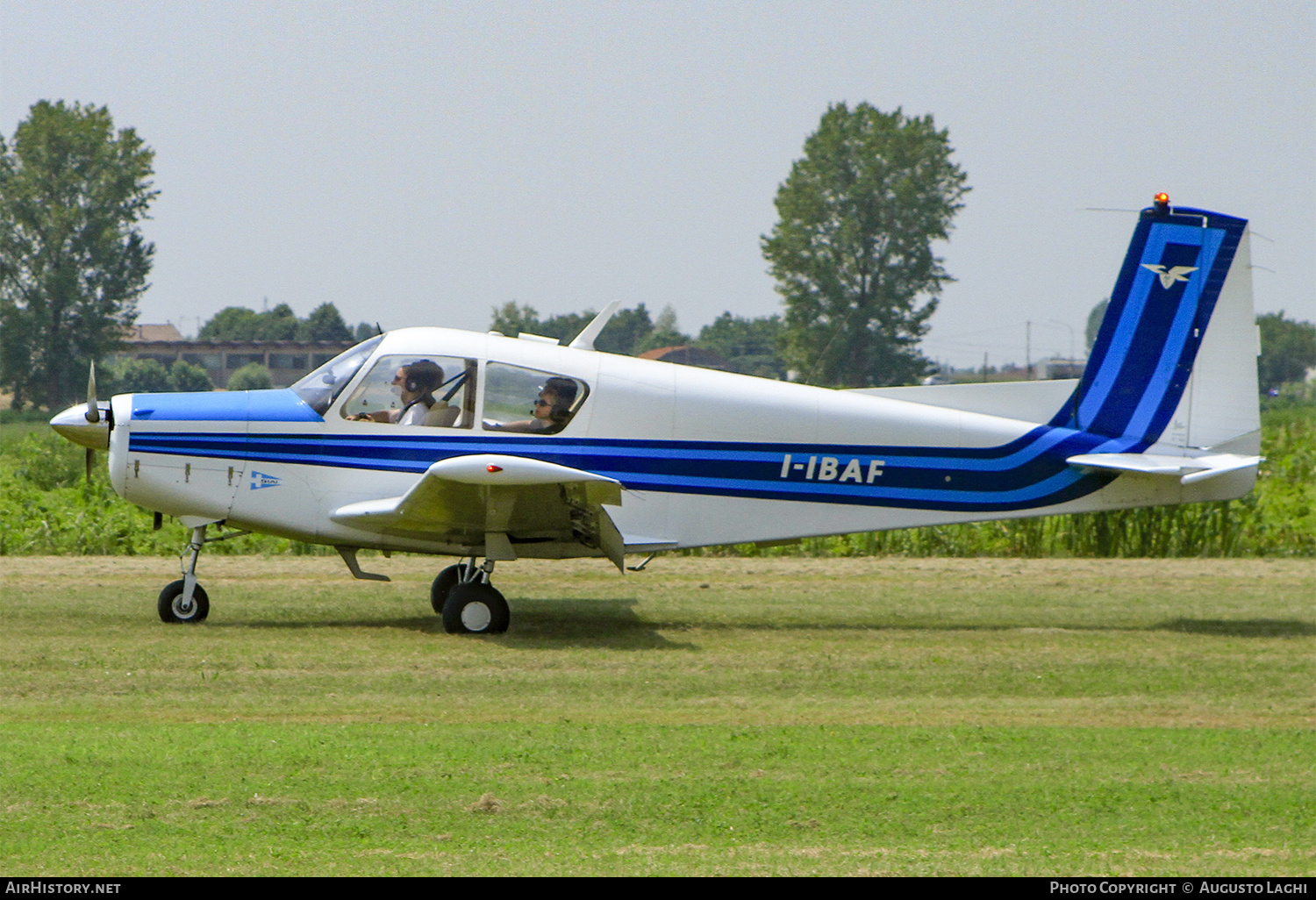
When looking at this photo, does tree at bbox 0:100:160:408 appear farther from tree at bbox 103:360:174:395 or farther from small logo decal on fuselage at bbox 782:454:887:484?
small logo decal on fuselage at bbox 782:454:887:484

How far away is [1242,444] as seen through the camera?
10.7m

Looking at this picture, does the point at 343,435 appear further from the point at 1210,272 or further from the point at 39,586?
the point at 1210,272

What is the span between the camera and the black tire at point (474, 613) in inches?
384

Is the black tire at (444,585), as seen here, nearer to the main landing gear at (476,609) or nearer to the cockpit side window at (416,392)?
the main landing gear at (476,609)

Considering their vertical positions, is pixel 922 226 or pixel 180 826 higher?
pixel 922 226

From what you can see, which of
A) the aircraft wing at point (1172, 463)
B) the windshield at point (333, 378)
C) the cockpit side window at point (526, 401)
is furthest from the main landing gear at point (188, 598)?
the aircraft wing at point (1172, 463)

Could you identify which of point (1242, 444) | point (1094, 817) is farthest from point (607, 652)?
point (1242, 444)

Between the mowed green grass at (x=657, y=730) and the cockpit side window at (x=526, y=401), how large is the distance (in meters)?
1.61

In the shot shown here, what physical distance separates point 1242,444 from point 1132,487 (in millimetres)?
1026

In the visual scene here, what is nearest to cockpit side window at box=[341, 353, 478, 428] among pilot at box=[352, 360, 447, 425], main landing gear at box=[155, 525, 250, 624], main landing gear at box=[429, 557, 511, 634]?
pilot at box=[352, 360, 447, 425]

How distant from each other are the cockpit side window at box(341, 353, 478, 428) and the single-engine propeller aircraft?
0.01 meters

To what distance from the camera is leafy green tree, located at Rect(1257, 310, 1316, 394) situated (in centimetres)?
6831

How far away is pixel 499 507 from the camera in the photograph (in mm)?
9320

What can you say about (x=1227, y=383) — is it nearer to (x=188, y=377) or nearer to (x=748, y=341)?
(x=188, y=377)
